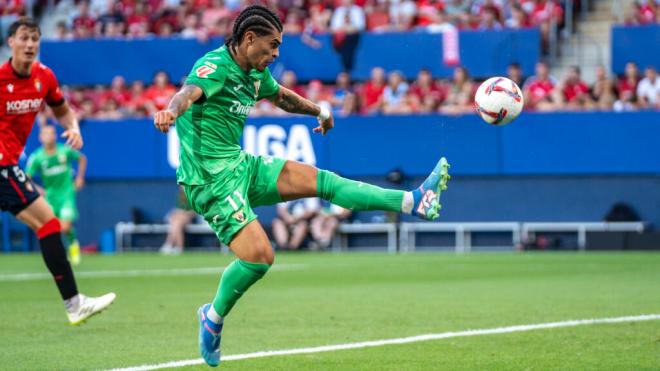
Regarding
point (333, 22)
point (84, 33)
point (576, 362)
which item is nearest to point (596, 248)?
point (333, 22)

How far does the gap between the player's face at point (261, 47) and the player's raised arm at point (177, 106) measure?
501 millimetres

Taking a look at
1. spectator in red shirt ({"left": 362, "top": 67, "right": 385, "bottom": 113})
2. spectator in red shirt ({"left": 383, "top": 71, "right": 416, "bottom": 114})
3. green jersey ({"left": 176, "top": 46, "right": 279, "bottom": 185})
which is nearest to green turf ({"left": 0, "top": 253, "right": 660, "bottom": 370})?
green jersey ({"left": 176, "top": 46, "right": 279, "bottom": 185})

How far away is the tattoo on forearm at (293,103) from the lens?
357 inches

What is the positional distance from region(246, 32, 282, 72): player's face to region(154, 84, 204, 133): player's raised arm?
1.65ft

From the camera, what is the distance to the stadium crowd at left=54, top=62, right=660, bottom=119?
23.6m

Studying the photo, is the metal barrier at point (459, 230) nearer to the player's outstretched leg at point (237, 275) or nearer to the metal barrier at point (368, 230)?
the metal barrier at point (368, 230)

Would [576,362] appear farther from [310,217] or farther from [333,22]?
[333,22]

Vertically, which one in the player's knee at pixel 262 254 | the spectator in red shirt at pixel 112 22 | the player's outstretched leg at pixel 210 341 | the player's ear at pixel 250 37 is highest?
the spectator in red shirt at pixel 112 22

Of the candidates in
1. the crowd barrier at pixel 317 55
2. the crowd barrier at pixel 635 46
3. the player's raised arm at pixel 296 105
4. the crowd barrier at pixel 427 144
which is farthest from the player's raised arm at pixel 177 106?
the crowd barrier at pixel 635 46

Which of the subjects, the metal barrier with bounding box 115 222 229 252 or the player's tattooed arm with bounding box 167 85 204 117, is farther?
the metal barrier with bounding box 115 222 229 252

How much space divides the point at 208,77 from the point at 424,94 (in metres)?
17.0

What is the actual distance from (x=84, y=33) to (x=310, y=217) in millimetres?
7851

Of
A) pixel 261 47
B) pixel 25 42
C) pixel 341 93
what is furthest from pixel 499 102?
pixel 341 93

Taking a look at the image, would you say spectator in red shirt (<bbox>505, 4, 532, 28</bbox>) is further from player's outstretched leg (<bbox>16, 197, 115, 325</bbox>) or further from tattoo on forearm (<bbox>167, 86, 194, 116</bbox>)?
tattoo on forearm (<bbox>167, 86, 194, 116</bbox>)
